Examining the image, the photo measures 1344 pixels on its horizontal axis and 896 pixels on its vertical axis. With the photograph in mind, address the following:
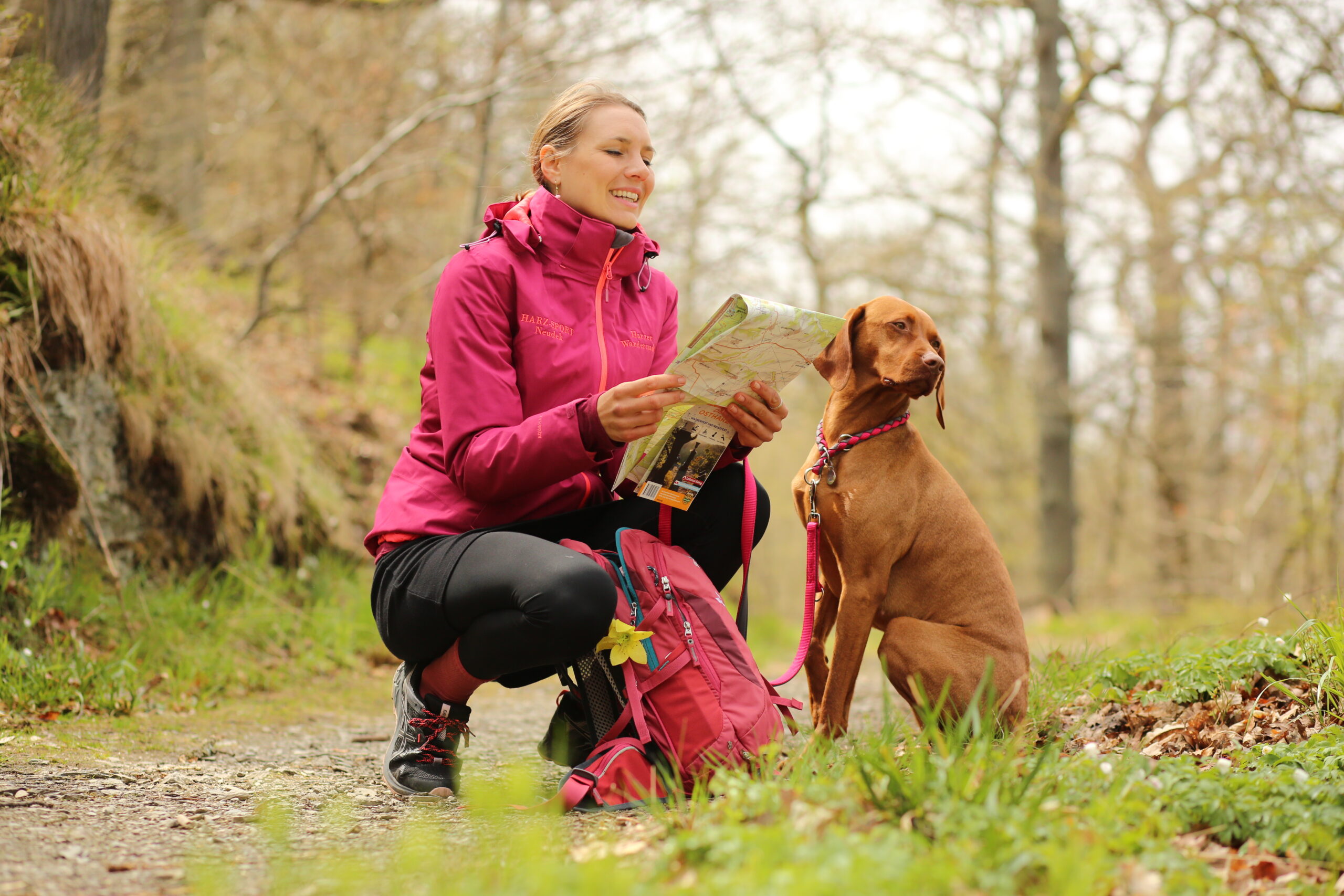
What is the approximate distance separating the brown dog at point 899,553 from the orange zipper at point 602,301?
73 centimetres

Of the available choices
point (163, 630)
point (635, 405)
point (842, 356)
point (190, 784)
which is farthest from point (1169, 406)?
point (190, 784)

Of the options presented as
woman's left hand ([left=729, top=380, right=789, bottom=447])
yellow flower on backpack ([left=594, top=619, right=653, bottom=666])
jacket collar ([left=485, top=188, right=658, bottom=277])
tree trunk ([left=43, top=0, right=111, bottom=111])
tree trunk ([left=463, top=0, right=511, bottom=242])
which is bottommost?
yellow flower on backpack ([left=594, top=619, right=653, bottom=666])

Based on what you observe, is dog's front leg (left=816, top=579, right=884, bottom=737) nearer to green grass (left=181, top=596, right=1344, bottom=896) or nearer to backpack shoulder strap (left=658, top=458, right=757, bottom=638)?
backpack shoulder strap (left=658, top=458, right=757, bottom=638)

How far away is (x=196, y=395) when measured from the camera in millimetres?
5027

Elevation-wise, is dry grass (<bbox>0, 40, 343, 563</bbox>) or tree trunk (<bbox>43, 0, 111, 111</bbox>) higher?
tree trunk (<bbox>43, 0, 111, 111</bbox>)

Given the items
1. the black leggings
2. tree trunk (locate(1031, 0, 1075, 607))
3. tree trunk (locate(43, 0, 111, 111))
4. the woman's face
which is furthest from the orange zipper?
tree trunk (locate(1031, 0, 1075, 607))

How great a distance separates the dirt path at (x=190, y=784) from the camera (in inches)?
78.2

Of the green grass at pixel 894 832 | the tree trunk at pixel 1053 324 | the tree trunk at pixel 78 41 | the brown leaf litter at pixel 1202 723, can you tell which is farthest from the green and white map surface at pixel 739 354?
the tree trunk at pixel 1053 324

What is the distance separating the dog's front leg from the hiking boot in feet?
3.54

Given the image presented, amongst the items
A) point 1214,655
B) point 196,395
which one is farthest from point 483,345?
point 196,395

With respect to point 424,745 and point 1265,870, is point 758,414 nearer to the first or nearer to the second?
point 424,745

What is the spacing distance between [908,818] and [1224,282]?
488 inches

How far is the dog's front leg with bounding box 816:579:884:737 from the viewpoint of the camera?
2.95 metres

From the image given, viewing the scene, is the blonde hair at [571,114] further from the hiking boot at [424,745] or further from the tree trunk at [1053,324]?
the tree trunk at [1053,324]
